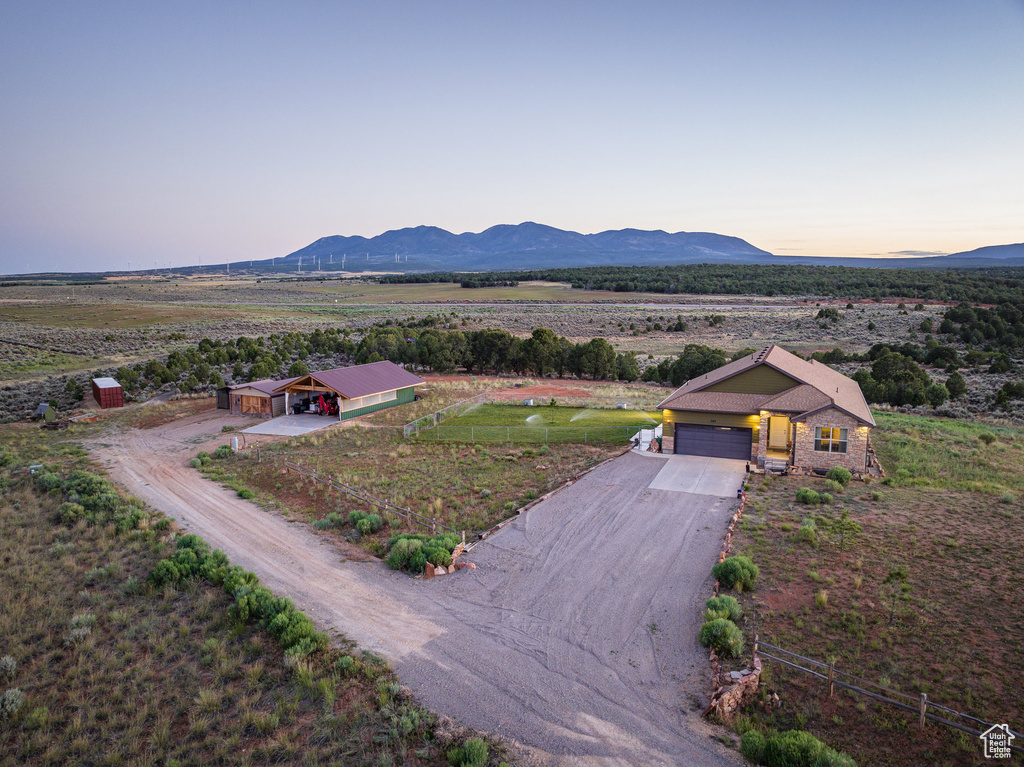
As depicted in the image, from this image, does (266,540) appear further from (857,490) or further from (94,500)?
(857,490)

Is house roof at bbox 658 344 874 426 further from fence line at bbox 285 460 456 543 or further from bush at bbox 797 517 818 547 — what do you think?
fence line at bbox 285 460 456 543

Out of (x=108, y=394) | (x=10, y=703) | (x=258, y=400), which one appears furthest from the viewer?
(x=108, y=394)

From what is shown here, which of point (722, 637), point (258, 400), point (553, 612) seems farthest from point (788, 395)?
point (258, 400)

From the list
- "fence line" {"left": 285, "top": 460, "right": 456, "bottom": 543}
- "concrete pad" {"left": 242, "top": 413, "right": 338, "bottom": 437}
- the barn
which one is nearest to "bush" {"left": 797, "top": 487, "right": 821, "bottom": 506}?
"fence line" {"left": 285, "top": 460, "right": 456, "bottom": 543}

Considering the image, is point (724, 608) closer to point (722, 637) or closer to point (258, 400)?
point (722, 637)

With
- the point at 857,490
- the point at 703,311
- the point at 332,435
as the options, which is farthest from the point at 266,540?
the point at 703,311

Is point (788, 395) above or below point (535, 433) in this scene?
above

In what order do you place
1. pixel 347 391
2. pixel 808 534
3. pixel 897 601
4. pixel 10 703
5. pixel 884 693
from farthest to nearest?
pixel 347 391
pixel 808 534
pixel 897 601
pixel 10 703
pixel 884 693

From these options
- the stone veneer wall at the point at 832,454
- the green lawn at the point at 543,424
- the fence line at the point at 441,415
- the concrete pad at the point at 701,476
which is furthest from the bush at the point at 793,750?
the fence line at the point at 441,415
